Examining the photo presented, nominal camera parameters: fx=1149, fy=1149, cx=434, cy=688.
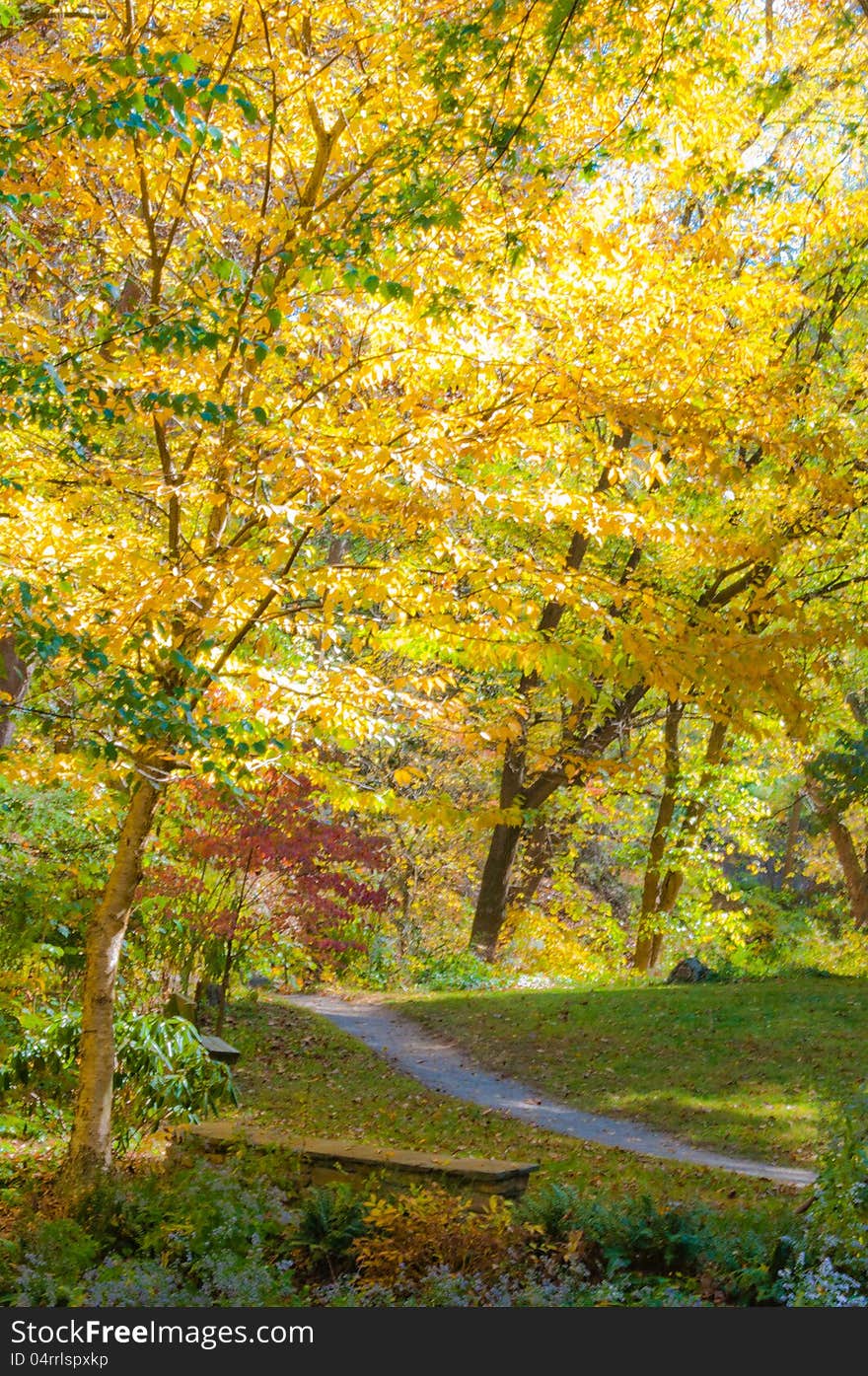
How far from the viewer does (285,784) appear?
395 inches

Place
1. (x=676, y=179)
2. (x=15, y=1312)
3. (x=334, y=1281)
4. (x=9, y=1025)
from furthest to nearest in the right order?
(x=9, y=1025), (x=676, y=179), (x=334, y=1281), (x=15, y=1312)

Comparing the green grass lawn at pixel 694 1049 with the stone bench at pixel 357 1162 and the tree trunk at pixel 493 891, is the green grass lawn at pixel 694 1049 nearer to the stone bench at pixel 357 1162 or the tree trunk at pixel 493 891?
the tree trunk at pixel 493 891

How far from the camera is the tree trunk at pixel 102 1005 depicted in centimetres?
590

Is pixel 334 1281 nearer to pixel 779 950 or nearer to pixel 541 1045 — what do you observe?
pixel 541 1045

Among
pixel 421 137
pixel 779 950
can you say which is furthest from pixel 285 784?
pixel 779 950

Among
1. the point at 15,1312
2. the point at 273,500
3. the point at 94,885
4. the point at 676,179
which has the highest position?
the point at 676,179

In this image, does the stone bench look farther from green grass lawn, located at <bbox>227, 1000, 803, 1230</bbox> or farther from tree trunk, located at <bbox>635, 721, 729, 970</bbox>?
tree trunk, located at <bbox>635, 721, 729, 970</bbox>

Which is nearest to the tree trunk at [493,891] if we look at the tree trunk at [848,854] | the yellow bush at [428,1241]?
the tree trunk at [848,854]

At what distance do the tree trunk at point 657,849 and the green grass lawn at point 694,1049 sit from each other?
321 cm

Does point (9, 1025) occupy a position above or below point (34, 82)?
below

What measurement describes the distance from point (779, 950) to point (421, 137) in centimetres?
1795

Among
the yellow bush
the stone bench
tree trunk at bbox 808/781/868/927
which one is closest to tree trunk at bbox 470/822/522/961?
tree trunk at bbox 808/781/868/927

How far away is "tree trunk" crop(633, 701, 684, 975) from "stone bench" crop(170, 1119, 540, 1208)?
37.0 feet

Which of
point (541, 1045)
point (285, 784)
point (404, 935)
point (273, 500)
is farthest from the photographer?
point (404, 935)
